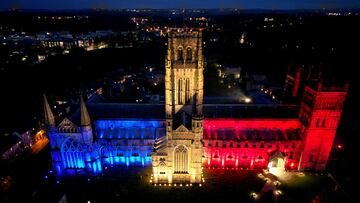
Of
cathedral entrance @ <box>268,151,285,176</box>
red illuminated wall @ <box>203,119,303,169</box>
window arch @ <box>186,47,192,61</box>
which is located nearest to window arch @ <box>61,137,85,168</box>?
red illuminated wall @ <box>203,119,303,169</box>

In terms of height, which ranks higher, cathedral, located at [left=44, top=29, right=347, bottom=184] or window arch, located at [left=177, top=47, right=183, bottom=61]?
window arch, located at [left=177, top=47, right=183, bottom=61]

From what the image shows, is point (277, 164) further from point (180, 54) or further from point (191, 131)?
point (180, 54)

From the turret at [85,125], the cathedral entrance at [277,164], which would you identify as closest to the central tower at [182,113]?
the turret at [85,125]

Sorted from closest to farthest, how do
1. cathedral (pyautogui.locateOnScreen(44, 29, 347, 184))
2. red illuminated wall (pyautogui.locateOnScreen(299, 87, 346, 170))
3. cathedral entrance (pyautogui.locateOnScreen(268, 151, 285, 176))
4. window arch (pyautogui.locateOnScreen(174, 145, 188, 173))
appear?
cathedral (pyautogui.locateOnScreen(44, 29, 347, 184))
red illuminated wall (pyautogui.locateOnScreen(299, 87, 346, 170))
window arch (pyautogui.locateOnScreen(174, 145, 188, 173))
cathedral entrance (pyautogui.locateOnScreen(268, 151, 285, 176))

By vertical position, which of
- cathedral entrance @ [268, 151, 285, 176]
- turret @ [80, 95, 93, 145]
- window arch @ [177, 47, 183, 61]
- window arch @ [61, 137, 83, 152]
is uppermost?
window arch @ [177, 47, 183, 61]

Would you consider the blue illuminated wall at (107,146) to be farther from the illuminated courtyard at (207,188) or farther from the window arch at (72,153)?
the illuminated courtyard at (207,188)

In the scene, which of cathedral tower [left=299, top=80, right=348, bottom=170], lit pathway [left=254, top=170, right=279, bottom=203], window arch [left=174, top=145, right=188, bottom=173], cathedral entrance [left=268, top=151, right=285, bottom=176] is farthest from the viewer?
cathedral entrance [left=268, top=151, right=285, bottom=176]

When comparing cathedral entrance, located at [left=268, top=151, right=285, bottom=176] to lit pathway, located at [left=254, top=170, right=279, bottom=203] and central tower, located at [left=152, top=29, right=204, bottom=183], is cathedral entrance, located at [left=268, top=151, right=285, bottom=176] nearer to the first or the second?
lit pathway, located at [left=254, top=170, right=279, bottom=203]
